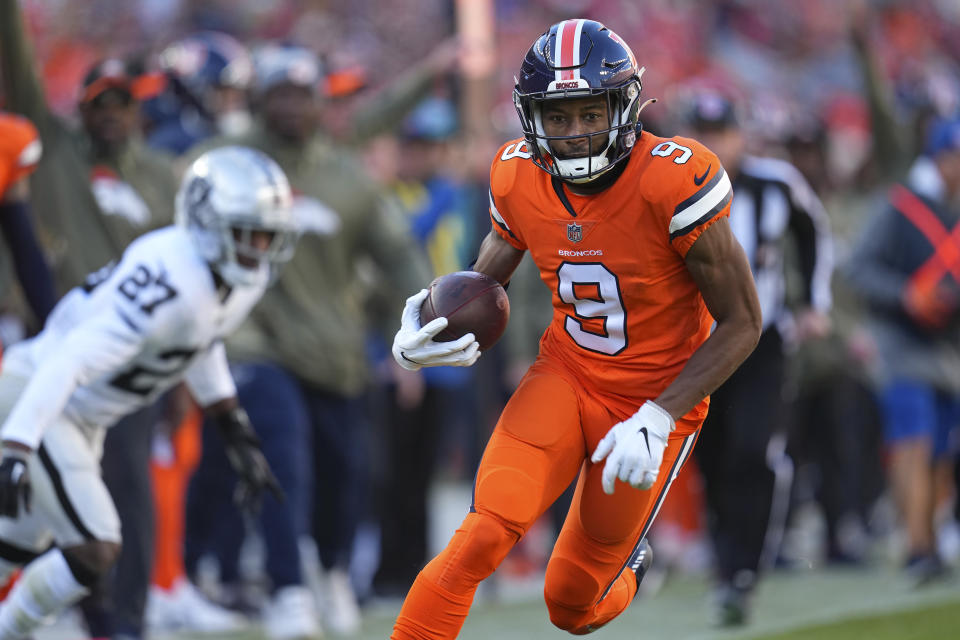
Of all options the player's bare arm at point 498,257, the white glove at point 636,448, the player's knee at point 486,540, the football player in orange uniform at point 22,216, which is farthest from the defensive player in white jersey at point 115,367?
the white glove at point 636,448

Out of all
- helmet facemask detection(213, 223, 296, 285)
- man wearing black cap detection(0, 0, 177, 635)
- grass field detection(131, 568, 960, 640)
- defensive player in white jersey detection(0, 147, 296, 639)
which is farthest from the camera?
grass field detection(131, 568, 960, 640)

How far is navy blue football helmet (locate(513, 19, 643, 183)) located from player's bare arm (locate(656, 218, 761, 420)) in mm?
353

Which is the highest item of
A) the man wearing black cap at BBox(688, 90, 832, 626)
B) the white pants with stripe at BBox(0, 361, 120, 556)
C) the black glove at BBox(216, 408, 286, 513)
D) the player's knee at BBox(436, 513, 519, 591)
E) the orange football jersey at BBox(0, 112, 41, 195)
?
the orange football jersey at BBox(0, 112, 41, 195)

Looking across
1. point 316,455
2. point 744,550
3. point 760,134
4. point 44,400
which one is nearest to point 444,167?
point 760,134

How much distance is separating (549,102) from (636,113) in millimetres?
248

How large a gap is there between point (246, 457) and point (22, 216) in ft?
3.67

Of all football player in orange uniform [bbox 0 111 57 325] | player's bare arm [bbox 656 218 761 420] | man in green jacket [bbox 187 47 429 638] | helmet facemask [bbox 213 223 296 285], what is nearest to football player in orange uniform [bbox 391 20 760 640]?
player's bare arm [bbox 656 218 761 420]

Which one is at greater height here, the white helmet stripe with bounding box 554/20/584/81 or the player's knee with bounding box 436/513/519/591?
the white helmet stripe with bounding box 554/20/584/81

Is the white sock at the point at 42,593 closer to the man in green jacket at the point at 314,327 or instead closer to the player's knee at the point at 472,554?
the player's knee at the point at 472,554

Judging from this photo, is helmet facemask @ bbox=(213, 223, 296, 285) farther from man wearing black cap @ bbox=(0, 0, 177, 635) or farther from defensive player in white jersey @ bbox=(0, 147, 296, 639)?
man wearing black cap @ bbox=(0, 0, 177, 635)

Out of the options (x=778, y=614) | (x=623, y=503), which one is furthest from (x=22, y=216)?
(x=778, y=614)

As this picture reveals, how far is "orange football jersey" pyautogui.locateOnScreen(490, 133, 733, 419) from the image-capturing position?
153 inches

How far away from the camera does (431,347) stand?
391cm

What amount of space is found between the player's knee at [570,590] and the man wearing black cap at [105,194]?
1.92 metres
